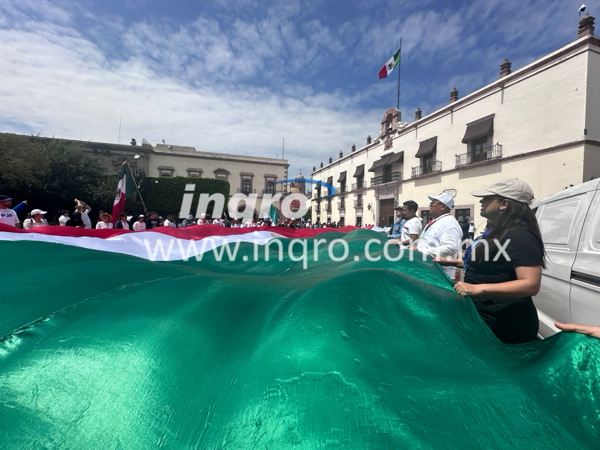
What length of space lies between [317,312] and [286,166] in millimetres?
46599

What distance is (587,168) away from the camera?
563 inches

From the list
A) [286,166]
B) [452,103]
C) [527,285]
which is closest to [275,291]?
[527,285]

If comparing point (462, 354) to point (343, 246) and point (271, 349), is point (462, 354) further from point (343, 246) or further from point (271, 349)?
point (343, 246)

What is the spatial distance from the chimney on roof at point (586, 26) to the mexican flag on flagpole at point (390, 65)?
15742mm

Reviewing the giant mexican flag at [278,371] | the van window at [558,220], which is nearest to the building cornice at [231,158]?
the van window at [558,220]

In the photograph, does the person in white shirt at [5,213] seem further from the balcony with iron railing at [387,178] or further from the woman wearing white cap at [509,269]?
the balcony with iron railing at [387,178]

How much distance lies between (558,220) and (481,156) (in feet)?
63.6

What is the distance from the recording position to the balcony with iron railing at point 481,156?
18502mm

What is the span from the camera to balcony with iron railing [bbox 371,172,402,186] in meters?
27.7

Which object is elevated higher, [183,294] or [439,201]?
[439,201]

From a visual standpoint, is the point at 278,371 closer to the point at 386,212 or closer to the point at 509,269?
the point at 509,269

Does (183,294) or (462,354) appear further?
(183,294)

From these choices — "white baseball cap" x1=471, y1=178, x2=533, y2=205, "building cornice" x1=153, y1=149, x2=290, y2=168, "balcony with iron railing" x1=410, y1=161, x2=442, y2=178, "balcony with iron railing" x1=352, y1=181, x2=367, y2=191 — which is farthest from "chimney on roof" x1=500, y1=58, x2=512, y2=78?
"building cornice" x1=153, y1=149, x2=290, y2=168

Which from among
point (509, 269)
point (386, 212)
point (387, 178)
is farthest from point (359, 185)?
point (509, 269)
